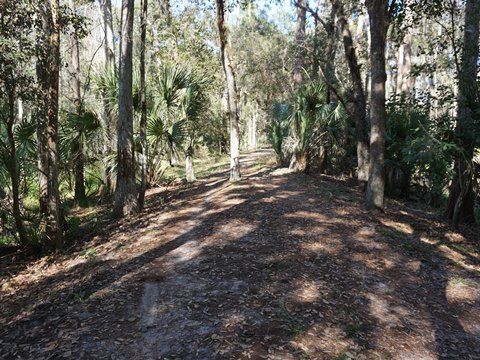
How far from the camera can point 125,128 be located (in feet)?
29.5

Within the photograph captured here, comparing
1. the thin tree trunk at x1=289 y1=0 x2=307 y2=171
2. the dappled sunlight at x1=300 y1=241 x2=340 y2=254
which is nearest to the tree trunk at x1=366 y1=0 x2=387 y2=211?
the dappled sunlight at x1=300 y1=241 x2=340 y2=254

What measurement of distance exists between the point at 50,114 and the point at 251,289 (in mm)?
4697

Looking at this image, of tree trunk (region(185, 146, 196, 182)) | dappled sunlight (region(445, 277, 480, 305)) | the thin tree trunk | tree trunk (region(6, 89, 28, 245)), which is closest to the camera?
dappled sunlight (region(445, 277, 480, 305))

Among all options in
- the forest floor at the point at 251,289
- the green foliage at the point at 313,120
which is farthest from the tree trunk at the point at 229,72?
the forest floor at the point at 251,289

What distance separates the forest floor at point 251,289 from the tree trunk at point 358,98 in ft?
9.82

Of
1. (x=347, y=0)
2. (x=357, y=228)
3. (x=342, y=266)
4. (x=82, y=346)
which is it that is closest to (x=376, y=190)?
(x=357, y=228)

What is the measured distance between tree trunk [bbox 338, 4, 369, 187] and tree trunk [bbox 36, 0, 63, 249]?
7092 mm

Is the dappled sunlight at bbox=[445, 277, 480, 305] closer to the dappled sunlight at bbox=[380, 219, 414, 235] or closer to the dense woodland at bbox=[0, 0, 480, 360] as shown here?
the dense woodland at bbox=[0, 0, 480, 360]

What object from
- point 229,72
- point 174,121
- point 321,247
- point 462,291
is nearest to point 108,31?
point 174,121

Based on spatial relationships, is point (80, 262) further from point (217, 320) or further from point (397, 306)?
point (397, 306)

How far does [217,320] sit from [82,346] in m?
1.32

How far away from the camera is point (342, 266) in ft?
19.9

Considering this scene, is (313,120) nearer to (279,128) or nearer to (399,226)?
(279,128)

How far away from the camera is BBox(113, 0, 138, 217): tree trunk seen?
8.80 m
